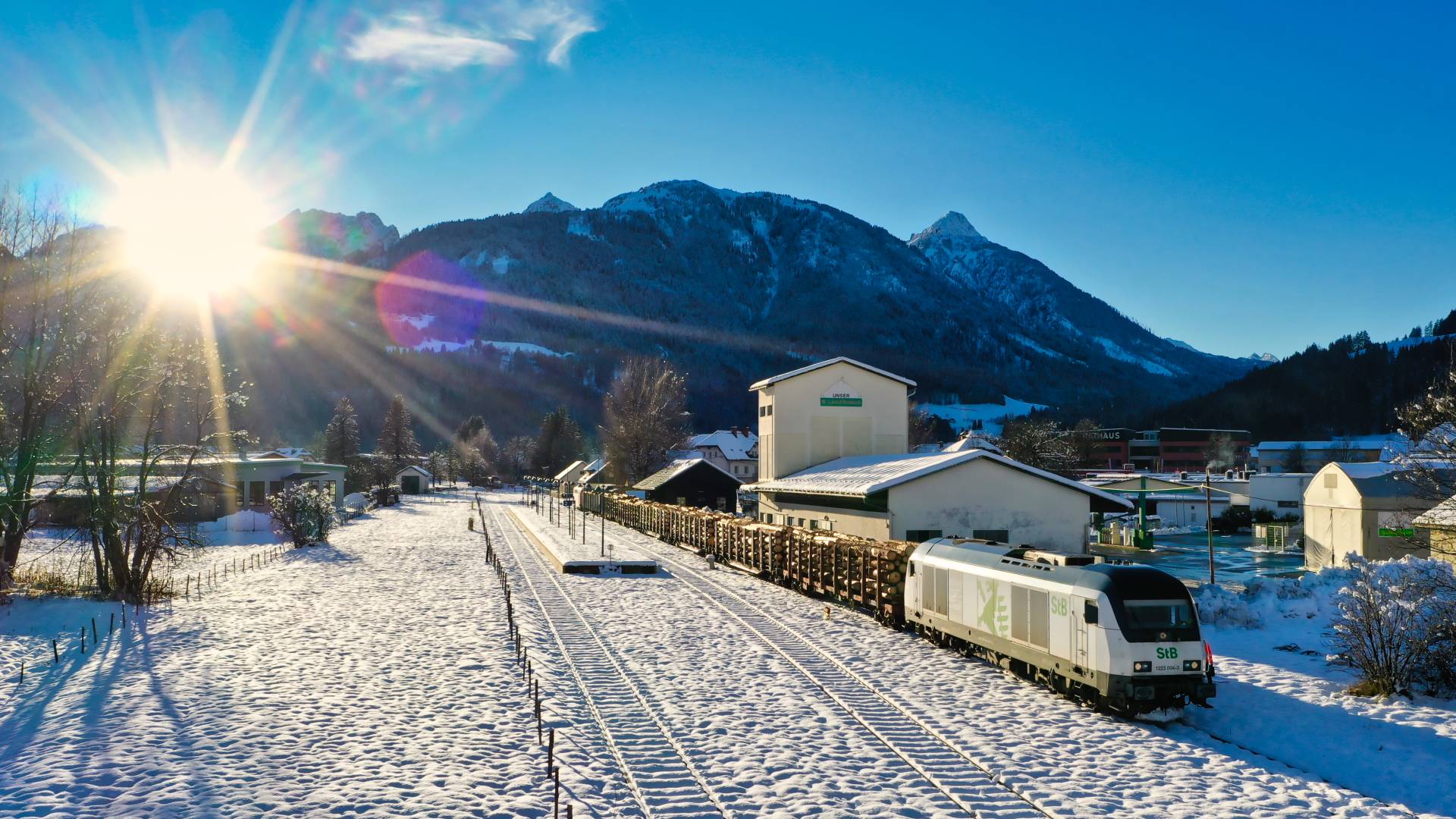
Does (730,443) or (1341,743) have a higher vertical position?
(730,443)

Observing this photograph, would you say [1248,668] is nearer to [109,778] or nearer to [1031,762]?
[1031,762]

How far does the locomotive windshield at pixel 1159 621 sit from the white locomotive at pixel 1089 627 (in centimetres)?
1

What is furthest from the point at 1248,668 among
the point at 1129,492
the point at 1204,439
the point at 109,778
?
the point at 1204,439

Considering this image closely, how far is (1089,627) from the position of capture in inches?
634

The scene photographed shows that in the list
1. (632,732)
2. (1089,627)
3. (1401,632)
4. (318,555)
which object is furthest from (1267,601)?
(318,555)

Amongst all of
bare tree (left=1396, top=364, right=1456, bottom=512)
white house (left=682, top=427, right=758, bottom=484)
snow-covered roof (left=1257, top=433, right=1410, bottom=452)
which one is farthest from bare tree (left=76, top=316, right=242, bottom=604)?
snow-covered roof (left=1257, top=433, right=1410, bottom=452)

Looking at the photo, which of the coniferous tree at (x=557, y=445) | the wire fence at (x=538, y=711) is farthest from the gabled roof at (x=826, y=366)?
the coniferous tree at (x=557, y=445)

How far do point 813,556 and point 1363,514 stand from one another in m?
26.6

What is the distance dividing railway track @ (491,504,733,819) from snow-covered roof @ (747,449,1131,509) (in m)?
11.9

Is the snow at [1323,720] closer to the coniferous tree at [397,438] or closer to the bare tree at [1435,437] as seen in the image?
the bare tree at [1435,437]

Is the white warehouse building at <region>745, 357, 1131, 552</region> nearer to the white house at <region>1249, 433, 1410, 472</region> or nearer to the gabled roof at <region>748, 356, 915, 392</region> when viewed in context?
the gabled roof at <region>748, 356, 915, 392</region>

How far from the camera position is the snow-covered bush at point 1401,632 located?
1728 cm

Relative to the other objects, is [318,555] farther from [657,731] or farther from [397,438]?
[397,438]

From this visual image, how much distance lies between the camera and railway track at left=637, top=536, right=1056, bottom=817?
1195cm
